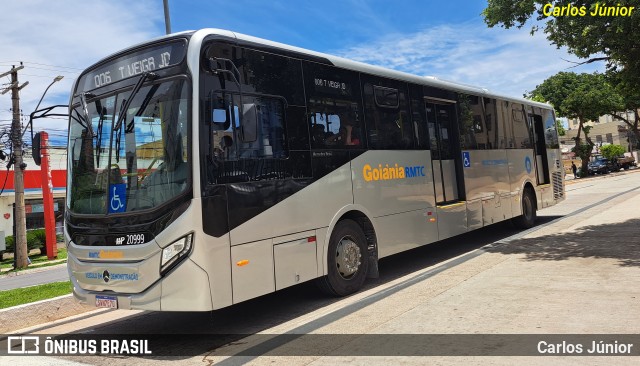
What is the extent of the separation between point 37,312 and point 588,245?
31.6ft

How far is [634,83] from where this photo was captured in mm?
10711

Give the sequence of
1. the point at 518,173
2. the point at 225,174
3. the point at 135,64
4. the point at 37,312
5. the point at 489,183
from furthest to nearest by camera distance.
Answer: the point at 518,173
the point at 489,183
the point at 37,312
the point at 135,64
the point at 225,174

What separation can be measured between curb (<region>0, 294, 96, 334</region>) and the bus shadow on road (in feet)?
24.9

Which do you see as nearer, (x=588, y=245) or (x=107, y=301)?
(x=107, y=301)

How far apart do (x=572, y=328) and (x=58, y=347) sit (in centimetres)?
575

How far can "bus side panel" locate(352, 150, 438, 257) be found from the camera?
7.23 meters

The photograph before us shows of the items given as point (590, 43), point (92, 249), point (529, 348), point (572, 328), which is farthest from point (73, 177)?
point (590, 43)

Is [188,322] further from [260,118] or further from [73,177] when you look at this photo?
[260,118]

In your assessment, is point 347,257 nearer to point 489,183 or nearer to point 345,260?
point 345,260

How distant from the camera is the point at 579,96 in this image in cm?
4197

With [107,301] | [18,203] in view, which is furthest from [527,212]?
[18,203]

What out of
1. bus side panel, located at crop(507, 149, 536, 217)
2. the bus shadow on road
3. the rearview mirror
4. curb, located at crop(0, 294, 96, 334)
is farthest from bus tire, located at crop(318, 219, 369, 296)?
bus side panel, located at crop(507, 149, 536, 217)

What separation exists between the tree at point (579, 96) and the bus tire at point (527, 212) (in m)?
34.1

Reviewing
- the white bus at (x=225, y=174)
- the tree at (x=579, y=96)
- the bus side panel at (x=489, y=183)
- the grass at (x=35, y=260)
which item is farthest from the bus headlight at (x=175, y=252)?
the tree at (x=579, y=96)
